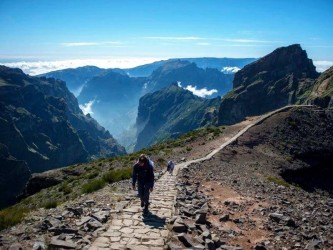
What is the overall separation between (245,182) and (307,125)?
44.3 m

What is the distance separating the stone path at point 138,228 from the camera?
14.6 metres

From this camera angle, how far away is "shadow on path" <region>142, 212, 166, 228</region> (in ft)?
56.0

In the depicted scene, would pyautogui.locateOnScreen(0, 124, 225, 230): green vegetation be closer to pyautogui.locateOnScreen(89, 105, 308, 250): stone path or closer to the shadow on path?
pyautogui.locateOnScreen(89, 105, 308, 250): stone path

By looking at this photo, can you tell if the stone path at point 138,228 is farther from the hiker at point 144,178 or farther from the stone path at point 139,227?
the hiker at point 144,178

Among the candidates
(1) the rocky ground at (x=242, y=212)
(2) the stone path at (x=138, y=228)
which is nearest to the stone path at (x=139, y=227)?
(2) the stone path at (x=138, y=228)

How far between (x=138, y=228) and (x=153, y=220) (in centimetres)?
140

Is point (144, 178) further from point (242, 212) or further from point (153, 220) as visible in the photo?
point (242, 212)

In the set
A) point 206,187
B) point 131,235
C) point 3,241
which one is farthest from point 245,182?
point 3,241

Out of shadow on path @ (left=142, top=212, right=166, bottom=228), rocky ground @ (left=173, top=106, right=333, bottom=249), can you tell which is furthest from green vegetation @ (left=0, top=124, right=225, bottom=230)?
rocky ground @ (left=173, top=106, right=333, bottom=249)

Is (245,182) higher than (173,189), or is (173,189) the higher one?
(173,189)

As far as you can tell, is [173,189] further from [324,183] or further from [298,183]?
[324,183]

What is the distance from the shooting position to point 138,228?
54.4 feet

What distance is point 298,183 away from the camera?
51.4 m

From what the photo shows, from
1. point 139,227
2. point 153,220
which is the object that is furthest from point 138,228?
point 153,220
